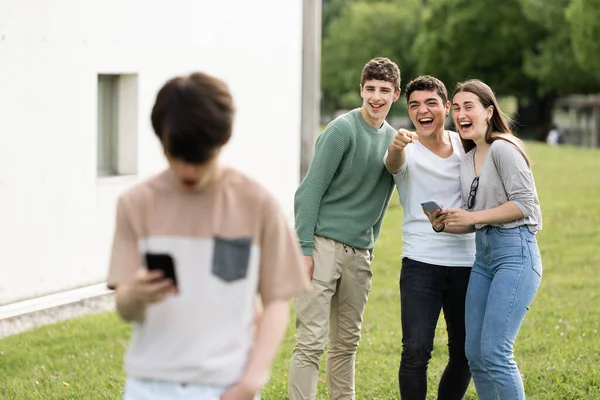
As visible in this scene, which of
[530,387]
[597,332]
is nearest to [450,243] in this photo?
[530,387]

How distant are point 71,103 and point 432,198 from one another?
5.58 meters

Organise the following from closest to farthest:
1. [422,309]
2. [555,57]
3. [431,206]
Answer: [431,206], [422,309], [555,57]

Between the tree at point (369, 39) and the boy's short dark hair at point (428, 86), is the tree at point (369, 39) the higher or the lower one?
the higher one

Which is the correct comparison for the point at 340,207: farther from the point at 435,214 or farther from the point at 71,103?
the point at 71,103

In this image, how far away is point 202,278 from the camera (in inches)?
128

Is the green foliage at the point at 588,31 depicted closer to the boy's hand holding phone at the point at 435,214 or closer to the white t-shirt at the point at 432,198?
the white t-shirt at the point at 432,198

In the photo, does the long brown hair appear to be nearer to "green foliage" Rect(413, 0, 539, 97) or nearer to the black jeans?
the black jeans

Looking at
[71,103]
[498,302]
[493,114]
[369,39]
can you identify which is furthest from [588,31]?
[369,39]

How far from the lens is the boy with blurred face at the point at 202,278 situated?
325cm

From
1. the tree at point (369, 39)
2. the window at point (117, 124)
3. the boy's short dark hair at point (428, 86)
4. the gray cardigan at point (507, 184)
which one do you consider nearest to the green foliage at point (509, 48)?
the tree at point (369, 39)

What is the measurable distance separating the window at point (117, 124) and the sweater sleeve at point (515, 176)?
6.80 meters

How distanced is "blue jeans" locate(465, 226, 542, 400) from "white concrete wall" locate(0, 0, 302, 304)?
5384mm

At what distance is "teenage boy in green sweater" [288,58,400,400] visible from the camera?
600cm

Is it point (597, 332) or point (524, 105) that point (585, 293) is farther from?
point (524, 105)
